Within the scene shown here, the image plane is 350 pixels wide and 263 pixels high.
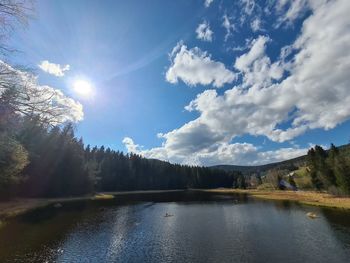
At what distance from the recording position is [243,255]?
2803 centimetres

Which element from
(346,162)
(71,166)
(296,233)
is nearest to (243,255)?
(296,233)

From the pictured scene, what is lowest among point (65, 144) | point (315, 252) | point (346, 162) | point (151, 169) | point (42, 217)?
point (315, 252)

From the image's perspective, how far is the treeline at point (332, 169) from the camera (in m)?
82.4

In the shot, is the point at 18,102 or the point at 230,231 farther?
the point at 230,231

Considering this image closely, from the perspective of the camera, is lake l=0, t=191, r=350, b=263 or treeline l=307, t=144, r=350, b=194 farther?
treeline l=307, t=144, r=350, b=194

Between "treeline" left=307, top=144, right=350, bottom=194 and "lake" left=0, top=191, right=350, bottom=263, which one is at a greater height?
"treeline" left=307, top=144, right=350, bottom=194

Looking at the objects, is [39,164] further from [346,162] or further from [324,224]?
[346,162]

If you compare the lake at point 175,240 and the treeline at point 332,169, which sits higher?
the treeline at point 332,169

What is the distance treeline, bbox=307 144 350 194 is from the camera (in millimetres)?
82438

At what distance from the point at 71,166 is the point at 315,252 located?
86.9m

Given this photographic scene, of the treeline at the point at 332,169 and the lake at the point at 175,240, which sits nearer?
the lake at the point at 175,240

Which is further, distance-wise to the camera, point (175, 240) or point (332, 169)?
point (332, 169)

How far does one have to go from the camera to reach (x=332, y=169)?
9469 cm

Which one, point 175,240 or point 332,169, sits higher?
point 332,169
